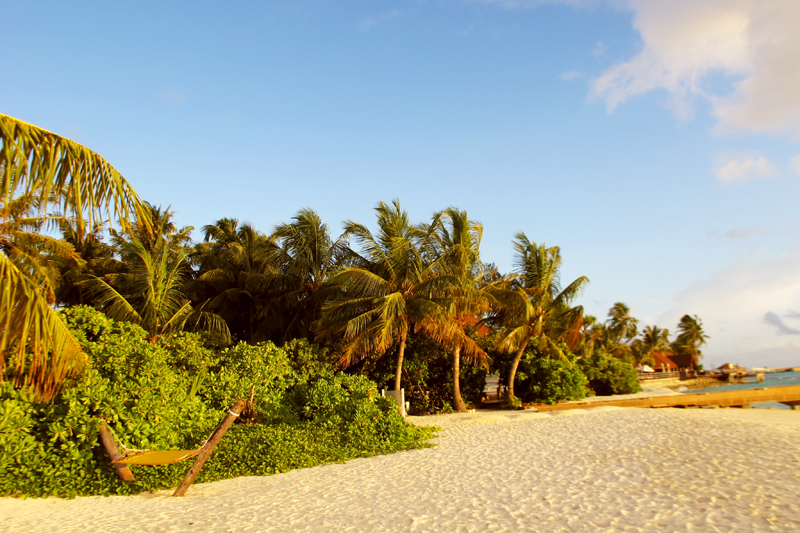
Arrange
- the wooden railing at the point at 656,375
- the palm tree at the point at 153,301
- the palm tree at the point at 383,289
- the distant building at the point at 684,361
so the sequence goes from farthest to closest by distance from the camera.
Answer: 1. the distant building at the point at 684,361
2. the wooden railing at the point at 656,375
3. the palm tree at the point at 153,301
4. the palm tree at the point at 383,289

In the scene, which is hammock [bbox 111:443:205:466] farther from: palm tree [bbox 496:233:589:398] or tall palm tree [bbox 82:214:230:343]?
palm tree [bbox 496:233:589:398]

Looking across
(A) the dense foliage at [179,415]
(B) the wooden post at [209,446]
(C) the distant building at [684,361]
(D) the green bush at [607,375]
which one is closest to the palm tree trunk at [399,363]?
(A) the dense foliage at [179,415]

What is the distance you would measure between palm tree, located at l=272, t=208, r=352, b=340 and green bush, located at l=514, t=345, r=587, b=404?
7.99 meters

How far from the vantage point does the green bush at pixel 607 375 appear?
24281 mm

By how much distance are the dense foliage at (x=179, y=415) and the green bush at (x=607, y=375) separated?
15.6m

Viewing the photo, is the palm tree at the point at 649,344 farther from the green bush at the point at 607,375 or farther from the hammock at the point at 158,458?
the hammock at the point at 158,458

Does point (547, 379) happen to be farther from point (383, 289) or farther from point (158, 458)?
point (158, 458)

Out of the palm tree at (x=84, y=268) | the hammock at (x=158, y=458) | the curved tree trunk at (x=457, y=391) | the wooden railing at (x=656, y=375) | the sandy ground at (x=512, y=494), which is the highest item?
the palm tree at (x=84, y=268)

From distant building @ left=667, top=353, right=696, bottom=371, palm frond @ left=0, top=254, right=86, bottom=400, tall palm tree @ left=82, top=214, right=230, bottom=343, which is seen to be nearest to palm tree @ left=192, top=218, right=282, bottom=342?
tall palm tree @ left=82, top=214, right=230, bottom=343

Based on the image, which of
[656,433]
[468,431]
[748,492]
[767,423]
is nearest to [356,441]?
[468,431]

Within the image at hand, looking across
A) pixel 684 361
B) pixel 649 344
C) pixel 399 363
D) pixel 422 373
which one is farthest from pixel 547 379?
pixel 684 361

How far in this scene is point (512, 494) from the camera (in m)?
6.38

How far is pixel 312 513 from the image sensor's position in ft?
19.9

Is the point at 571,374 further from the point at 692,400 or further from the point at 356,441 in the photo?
the point at 356,441
